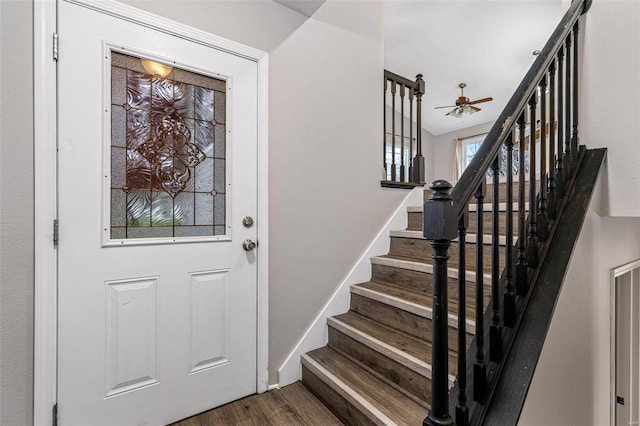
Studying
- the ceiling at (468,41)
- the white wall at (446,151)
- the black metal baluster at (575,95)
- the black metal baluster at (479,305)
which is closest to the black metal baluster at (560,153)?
the black metal baluster at (575,95)

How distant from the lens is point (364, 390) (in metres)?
1.47

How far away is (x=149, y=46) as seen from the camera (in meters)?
1.47

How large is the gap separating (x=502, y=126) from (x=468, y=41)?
13.8 feet

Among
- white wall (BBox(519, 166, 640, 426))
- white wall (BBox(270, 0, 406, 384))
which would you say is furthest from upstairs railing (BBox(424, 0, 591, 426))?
white wall (BBox(270, 0, 406, 384))

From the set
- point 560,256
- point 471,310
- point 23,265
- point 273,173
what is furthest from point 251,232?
point 560,256

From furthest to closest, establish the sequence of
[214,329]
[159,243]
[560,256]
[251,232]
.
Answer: [251,232], [214,329], [159,243], [560,256]

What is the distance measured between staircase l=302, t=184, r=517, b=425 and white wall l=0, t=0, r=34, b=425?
1315 mm

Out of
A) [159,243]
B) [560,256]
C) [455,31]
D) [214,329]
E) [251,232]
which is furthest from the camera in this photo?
[455,31]

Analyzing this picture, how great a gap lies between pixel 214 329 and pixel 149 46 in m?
1.48

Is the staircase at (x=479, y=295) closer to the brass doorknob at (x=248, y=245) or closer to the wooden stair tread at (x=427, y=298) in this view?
the wooden stair tread at (x=427, y=298)

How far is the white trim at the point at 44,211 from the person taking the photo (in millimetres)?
1216

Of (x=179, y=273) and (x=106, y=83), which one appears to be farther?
(x=179, y=273)

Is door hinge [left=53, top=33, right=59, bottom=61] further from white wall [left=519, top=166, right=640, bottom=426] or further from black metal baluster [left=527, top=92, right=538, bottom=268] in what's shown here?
white wall [left=519, top=166, right=640, bottom=426]

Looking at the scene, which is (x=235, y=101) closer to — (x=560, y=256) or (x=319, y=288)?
(x=319, y=288)
